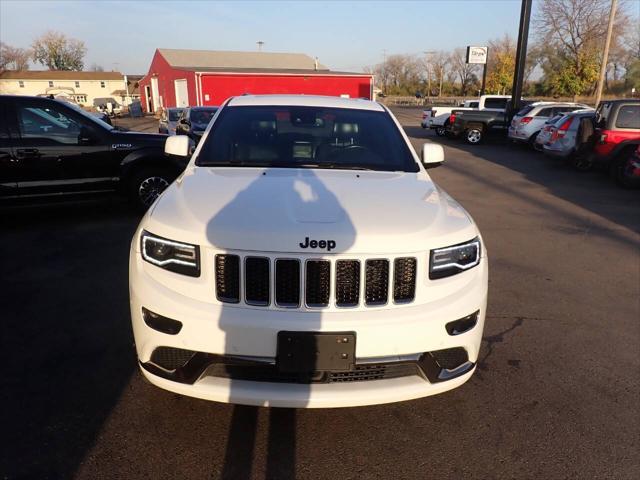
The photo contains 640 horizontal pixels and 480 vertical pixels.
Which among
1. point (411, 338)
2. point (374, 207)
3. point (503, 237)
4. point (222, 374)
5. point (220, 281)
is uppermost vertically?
point (374, 207)

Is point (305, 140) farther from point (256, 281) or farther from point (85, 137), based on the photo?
point (85, 137)

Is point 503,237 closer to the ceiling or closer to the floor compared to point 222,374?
closer to the floor

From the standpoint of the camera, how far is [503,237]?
6.94m

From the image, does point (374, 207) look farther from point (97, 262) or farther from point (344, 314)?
point (97, 262)

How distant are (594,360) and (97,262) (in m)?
4.78

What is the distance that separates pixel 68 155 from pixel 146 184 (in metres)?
1.11

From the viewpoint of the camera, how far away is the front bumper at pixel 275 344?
2.36m

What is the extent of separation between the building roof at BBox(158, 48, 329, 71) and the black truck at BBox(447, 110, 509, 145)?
34.2m

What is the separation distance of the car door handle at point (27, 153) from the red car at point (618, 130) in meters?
11.2

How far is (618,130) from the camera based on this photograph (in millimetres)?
11367

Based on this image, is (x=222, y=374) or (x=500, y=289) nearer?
(x=222, y=374)

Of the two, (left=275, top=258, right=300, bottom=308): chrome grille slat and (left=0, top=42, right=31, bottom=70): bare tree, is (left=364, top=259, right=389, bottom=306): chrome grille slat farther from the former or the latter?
(left=0, top=42, right=31, bottom=70): bare tree

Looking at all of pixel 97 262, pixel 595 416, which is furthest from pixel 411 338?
pixel 97 262

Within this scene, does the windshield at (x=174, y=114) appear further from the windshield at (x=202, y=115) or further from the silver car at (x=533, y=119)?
the silver car at (x=533, y=119)
